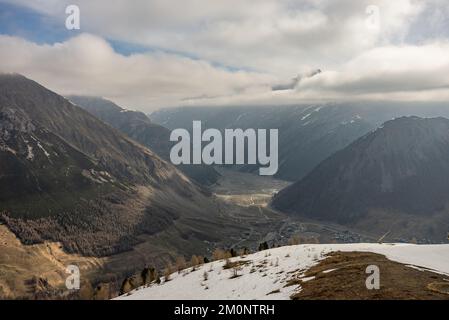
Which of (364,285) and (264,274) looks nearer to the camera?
(364,285)

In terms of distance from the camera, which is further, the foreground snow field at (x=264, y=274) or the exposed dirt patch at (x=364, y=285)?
the foreground snow field at (x=264, y=274)

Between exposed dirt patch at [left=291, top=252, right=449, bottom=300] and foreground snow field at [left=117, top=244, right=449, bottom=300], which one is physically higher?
exposed dirt patch at [left=291, top=252, right=449, bottom=300]

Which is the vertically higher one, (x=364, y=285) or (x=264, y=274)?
(x=364, y=285)
